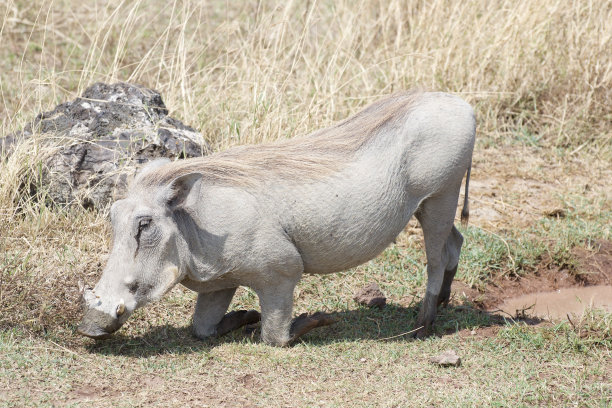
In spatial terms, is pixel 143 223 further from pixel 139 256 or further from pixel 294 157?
pixel 294 157

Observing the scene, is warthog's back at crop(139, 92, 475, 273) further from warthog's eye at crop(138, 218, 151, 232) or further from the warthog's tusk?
the warthog's tusk

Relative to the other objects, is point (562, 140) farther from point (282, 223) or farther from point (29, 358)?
point (29, 358)

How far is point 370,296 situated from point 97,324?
1590 mm

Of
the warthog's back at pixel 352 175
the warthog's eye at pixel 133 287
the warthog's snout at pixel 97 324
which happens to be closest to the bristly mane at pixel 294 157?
the warthog's back at pixel 352 175

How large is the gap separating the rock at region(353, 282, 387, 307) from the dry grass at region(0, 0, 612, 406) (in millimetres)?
58

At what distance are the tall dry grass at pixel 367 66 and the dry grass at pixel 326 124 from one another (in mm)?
20

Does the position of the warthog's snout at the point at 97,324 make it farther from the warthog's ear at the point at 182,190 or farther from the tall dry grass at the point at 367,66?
the tall dry grass at the point at 367,66

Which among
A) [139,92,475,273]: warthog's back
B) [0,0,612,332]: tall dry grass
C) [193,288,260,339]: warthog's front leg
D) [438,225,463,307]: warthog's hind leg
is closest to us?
[139,92,475,273]: warthog's back

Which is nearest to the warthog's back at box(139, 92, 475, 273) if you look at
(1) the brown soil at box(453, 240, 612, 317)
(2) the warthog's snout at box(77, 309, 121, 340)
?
(2) the warthog's snout at box(77, 309, 121, 340)

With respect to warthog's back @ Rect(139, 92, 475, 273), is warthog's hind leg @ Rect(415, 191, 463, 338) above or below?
below

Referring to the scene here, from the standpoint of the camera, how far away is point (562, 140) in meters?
6.55

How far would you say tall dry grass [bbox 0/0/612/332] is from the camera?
5.67 metres

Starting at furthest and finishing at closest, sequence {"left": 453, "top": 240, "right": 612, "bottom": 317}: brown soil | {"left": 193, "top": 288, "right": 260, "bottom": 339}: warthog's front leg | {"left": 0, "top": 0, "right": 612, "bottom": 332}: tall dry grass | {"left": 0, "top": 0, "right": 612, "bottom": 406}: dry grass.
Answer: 1. {"left": 0, "top": 0, "right": 612, "bottom": 332}: tall dry grass
2. {"left": 453, "top": 240, "right": 612, "bottom": 317}: brown soil
3. {"left": 193, "top": 288, "right": 260, "bottom": 339}: warthog's front leg
4. {"left": 0, "top": 0, "right": 612, "bottom": 406}: dry grass

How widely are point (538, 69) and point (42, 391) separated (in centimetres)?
492
